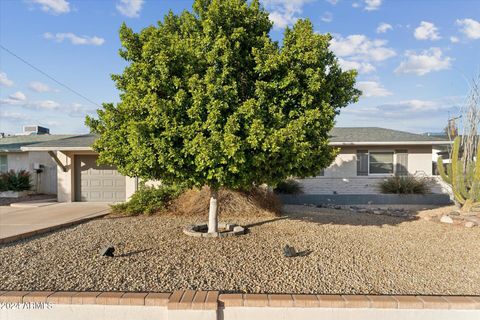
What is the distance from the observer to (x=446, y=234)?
7.24 meters

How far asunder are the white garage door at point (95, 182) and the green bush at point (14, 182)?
4485 millimetres

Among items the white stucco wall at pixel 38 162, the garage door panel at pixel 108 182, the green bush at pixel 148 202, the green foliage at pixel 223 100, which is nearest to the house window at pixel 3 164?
the white stucco wall at pixel 38 162

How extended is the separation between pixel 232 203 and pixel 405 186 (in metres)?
7.76

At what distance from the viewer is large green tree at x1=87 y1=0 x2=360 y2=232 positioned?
5027 millimetres

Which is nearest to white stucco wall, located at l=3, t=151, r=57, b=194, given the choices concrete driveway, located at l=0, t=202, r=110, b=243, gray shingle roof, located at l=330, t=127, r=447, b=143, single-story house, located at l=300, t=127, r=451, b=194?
concrete driveway, located at l=0, t=202, r=110, b=243

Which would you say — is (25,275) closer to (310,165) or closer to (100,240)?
(100,240)

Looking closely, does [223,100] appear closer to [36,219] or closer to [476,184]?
[36,219]

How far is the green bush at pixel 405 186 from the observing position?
1266 centimetres

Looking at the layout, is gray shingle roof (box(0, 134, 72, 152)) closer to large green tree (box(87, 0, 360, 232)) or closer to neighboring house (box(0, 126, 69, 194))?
neighboring house (box(0, 126, 69, 194))

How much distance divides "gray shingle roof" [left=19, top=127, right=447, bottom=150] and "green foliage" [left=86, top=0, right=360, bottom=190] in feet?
21.6

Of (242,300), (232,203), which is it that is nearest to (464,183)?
(232,203)

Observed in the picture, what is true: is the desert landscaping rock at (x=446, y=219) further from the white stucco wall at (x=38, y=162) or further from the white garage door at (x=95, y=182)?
the white stucco wall at (x=38, y=162)

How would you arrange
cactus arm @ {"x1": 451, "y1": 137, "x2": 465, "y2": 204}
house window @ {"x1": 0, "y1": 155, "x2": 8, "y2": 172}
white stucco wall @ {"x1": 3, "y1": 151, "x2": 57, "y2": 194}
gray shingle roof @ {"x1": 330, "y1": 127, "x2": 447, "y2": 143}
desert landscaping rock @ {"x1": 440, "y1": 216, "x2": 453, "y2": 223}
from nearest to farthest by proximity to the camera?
desert landscaping rock @ {"x1": 440, "y1": 216, "x2": 453, "y2": 223} → cactus arm @ {"x1": 451, "y1": 137, "x2": 465, "y2": 204} → gray shingle roof @ {"x1": 330, "y1": 127, "x2": 447, "y2": 143} → white stucco wall @ {"x1": 3, "y1": 151, "x2": 57, "y2": 194} → house window @ {"x1": 0, "y1": 155, "x2": 8, "y2": 172}

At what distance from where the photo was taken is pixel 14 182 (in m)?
15.1
